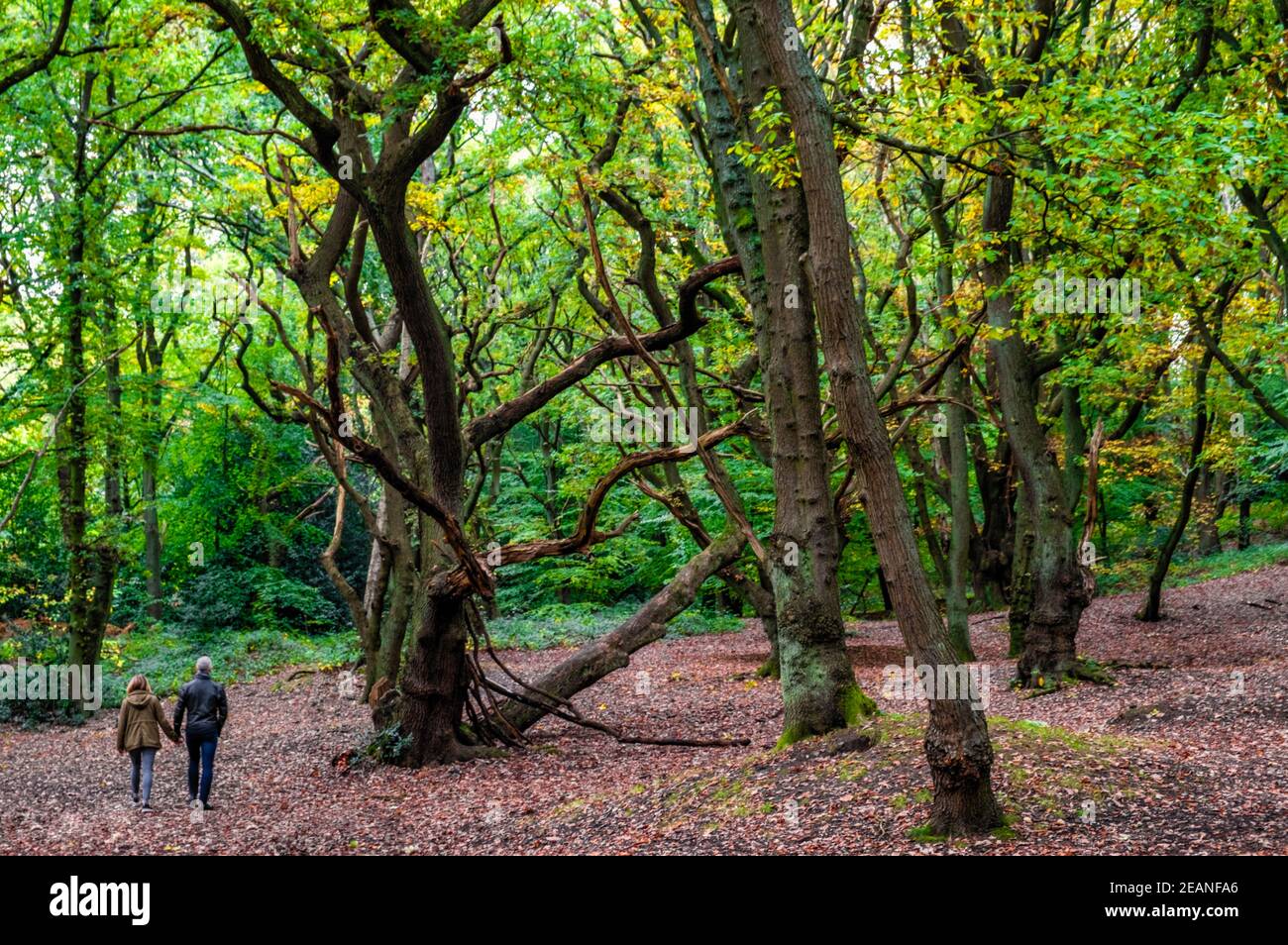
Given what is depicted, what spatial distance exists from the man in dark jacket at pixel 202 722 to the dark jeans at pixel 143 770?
40 cm

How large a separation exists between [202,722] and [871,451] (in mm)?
7422

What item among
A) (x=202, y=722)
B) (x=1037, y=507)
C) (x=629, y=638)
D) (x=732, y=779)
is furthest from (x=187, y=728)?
(x=1037, y=507)

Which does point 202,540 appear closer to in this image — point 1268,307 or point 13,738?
point 13,738

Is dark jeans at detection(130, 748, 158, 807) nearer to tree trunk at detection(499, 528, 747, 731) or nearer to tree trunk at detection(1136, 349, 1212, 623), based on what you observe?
tree trunk at detection(499, 528, 747, 731)

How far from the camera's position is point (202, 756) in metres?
9.90

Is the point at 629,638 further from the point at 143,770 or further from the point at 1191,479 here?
the point at 1191,479

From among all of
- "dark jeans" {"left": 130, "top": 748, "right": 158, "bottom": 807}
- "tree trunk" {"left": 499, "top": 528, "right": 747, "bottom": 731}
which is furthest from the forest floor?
"tree trunk" {"left": 499, "top": 528, "right": 747, "bottom": 731}

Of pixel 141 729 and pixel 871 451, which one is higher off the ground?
pixel 871 451

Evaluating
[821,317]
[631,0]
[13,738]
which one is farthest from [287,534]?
[821,317]

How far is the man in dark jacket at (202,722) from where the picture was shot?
9.80 meters

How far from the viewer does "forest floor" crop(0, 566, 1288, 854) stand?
5.95m

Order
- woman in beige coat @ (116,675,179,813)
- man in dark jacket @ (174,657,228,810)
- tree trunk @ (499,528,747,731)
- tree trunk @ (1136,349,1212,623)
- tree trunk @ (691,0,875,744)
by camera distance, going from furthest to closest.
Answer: tree trunk @ (1136,349,1212,623) < tree trunk @ (499,528,747,731) < woman in beige coat @ (116,675,179,813) < man in dark jacket @ (174,657,228,810) < tree trunk @ (691,0,875,744)

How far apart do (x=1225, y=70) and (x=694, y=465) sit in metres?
12.1

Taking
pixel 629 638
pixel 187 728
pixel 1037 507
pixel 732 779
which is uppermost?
pixel 1037 507
